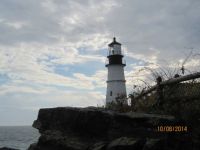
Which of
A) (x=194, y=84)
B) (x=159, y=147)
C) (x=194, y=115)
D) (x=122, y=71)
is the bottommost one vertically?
(x=159, y=147)

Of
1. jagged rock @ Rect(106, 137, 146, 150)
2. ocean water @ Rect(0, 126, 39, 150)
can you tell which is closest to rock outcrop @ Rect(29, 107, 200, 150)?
jagged rock @ Rect(106, 137, 146, 150)

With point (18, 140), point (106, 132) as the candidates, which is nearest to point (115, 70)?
point (106, 132)

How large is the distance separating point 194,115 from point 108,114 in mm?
1959

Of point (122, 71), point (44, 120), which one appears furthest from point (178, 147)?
point (122, 71)

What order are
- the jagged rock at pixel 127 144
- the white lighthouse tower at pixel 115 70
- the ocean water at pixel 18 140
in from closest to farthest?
the jagged rock at pixel 127 144 → the white lighthouse tower at pixel 115 70 → the ocean water at pixel 18 140

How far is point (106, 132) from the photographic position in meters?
9.83

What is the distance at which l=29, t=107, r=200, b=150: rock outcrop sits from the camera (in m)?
8.70

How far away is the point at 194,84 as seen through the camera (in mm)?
10359

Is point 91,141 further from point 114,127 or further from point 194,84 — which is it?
point 194,84

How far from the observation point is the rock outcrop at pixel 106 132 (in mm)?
8703
